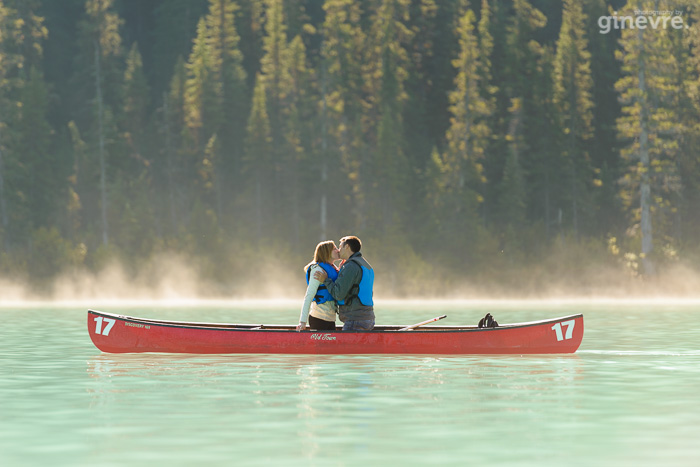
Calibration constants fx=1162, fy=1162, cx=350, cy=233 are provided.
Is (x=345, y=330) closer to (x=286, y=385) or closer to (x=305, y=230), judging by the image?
(x=286, y=385)

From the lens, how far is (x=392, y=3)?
6825 cm

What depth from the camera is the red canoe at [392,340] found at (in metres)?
21.0

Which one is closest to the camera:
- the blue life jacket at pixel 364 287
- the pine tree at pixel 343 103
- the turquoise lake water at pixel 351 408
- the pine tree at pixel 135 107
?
the turquoise lake water at pixel 351 408

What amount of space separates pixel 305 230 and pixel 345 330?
4736cm

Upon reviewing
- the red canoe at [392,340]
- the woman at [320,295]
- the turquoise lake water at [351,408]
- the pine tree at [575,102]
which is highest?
the pine tree at [575,102]

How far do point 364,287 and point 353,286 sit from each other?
0.20 metres

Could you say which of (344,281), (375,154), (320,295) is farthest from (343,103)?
(344,281)

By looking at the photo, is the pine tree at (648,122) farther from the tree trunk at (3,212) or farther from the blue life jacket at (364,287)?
the blue life jacket at (364,287)

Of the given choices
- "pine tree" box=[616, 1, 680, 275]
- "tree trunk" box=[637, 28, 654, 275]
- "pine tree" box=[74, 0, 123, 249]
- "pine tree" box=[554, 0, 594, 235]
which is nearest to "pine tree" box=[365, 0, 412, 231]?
"pine tree" box=[554, 0, 594, 235]

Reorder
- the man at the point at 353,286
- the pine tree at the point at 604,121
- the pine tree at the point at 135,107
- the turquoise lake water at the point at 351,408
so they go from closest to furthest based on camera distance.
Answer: the turquoise lake water at the point at 351,408 < the man at the point at 353,286 < the pine tree at the point at 604,121 < the pine tree at the point at 135,107

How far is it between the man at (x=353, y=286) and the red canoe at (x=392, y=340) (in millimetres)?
383

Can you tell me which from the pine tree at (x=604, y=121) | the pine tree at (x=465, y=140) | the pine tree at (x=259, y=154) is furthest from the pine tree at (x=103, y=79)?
the pine tree at (x=604, y=121)

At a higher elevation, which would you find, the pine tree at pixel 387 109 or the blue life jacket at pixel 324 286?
the pine tree at pixel 387 109

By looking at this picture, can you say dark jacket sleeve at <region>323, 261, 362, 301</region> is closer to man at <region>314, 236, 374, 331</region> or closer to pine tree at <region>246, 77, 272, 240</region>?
man at <region>314, 236, 374, 331</region>
